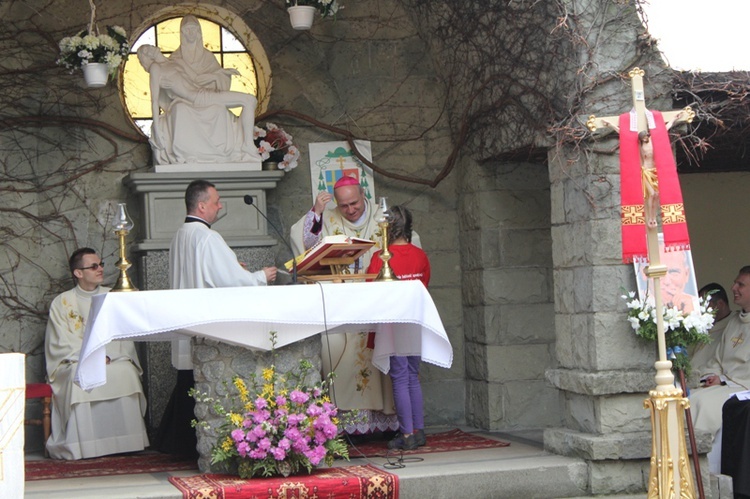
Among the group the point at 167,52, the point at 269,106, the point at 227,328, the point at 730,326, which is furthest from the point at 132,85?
the point at 730,326

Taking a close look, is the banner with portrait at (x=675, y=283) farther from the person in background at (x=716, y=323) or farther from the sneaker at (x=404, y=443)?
the person in background at (x=716, y=323)

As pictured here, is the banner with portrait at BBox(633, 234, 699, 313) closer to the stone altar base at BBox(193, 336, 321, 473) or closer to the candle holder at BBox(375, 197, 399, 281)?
the candle holder at BBox(375, 197, 399, 281)

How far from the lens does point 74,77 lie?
8.75m

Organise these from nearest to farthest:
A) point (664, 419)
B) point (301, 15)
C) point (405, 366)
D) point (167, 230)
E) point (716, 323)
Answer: point (664, 419)
point (405, 366)
point (301, 15)
point (167, 230)
point (716, 323)

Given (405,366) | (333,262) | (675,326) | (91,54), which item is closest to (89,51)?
(91,54)

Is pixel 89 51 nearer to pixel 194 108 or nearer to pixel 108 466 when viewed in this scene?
pixel 194 108

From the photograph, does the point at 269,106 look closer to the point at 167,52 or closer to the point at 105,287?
the point at 167,52

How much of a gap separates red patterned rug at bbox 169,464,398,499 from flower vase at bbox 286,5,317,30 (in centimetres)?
340

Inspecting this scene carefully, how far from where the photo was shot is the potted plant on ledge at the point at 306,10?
27.2 ft

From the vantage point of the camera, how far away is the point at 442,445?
7793 millimetres

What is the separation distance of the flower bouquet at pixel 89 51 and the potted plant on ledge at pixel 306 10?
4.13 feet

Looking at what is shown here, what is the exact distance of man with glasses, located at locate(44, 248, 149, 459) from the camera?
26.3 feet

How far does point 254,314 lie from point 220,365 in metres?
0.43

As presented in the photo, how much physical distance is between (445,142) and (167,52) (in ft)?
7.59
